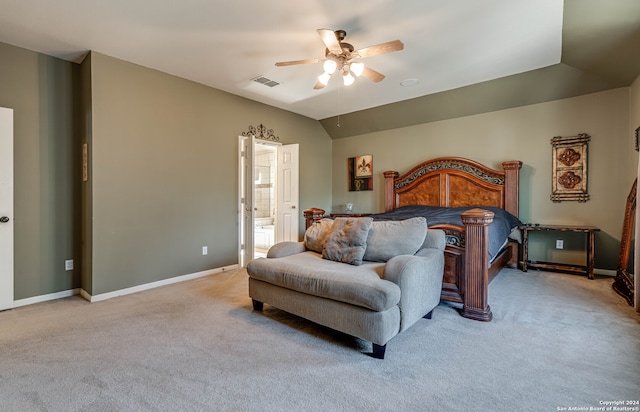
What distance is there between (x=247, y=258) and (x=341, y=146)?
10.9 feet

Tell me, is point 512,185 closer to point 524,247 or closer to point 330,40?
point 524,247

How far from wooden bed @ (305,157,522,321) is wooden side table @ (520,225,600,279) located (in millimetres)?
155

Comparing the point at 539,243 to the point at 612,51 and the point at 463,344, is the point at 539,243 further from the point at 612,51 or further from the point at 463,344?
the point at 463,344

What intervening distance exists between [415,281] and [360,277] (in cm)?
43

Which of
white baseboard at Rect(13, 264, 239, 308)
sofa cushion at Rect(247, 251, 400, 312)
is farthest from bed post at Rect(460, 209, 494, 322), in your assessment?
white baseboard at Rect(13, 264, 239, 308)

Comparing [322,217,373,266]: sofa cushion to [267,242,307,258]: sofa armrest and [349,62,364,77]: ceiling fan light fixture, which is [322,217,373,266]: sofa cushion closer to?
[267,242,307,258]: sofa armrest

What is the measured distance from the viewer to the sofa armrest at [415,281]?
214 cm

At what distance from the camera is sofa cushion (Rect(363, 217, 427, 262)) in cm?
263

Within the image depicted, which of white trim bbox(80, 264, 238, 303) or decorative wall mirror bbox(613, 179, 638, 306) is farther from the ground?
decorative wall mirror bbox(613, 179, 638, 306)

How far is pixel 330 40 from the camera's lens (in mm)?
2629

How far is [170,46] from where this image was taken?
321 cm

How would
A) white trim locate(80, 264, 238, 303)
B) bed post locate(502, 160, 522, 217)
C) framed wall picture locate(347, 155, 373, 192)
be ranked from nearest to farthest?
1. white trim locate(80, 264, 238, 303)
2. bed post locate(502, 160, 522, 217)
3. framed wall picture locate(347, 155, 373, 192)

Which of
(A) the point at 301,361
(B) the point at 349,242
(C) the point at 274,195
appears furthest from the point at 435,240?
(C) the point at 274,195

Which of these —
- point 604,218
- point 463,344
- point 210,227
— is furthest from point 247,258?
point 604,218
